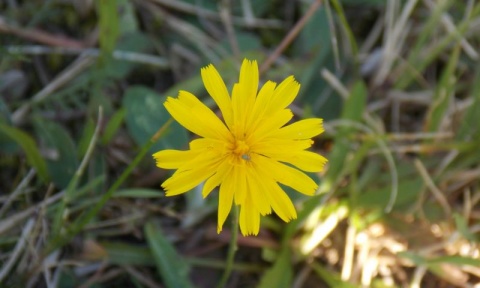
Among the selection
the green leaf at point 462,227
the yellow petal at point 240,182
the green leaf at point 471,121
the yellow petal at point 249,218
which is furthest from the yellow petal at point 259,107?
the green leaf at point 471,121

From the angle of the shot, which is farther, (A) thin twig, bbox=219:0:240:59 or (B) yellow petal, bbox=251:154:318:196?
(A) thin twig, bbox=219:0:240:59

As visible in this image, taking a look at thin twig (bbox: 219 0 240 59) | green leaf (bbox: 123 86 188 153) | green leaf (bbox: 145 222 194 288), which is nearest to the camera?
green leaf (bbox: 145 222 194 288)

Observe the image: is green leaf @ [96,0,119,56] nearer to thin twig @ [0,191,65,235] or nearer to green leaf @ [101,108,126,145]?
green leaf @ [101,108,126,145]

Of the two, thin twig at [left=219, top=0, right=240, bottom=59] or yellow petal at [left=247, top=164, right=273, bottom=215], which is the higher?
thin twig at [left=219, top=0, right=240, bottom=59]

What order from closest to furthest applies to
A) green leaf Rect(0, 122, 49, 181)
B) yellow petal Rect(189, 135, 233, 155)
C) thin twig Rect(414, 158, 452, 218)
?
yellow petal Rect(189, 135, 233, 155)
green leaf Rect(0, 122, 49, 181)
thin twig Rect(414, 158, 452, 218)

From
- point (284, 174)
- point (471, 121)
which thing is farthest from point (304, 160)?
point (471, 121)

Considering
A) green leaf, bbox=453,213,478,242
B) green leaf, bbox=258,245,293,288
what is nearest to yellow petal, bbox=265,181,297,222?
green leaf, bbox=258,245,293,288

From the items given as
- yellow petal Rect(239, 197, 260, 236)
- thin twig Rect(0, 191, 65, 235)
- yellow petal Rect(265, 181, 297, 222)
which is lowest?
thin twig Rect(0, 191, 65, 235)
